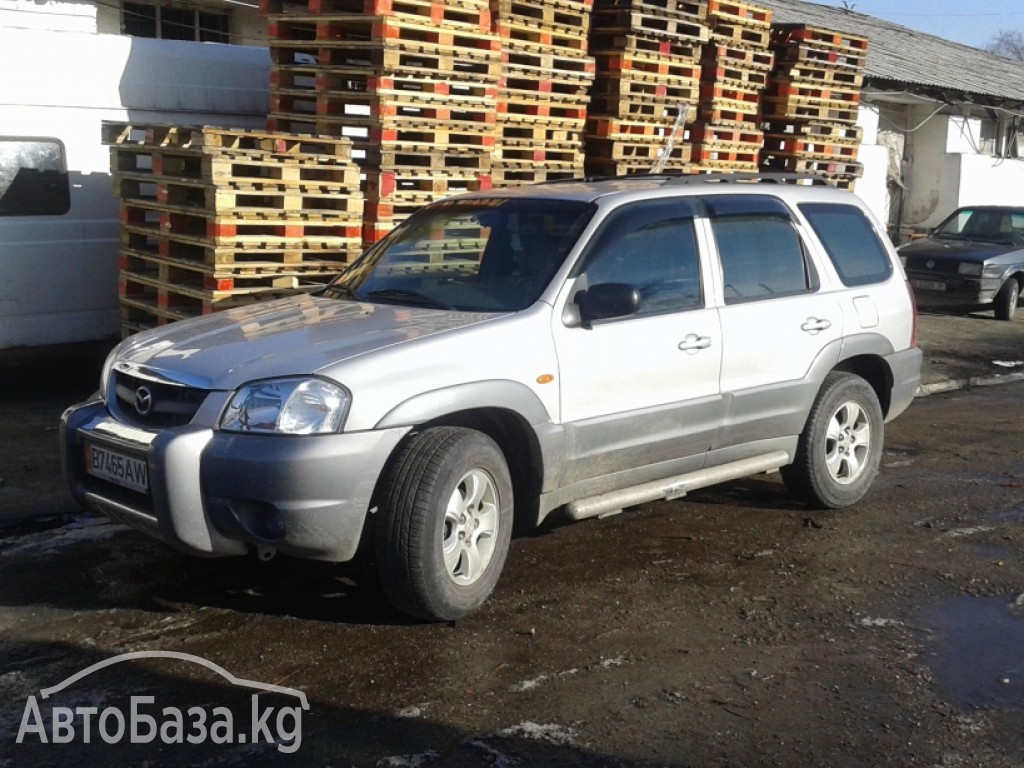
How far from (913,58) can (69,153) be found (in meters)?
19.0

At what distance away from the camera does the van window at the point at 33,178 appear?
1034 cm

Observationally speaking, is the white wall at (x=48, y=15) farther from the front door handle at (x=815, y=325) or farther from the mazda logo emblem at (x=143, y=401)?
the front door handle at (x=815, y=325)

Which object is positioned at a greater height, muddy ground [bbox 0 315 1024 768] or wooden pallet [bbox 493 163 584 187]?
wooden pallet [bbox 493 163 584 187]

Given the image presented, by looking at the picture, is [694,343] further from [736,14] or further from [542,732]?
[736,14]

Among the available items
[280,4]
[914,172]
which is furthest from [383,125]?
[914,172]

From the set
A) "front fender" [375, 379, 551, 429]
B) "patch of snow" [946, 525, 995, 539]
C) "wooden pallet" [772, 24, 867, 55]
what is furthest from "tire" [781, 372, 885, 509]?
"wooden pallet" [772, 24, 867, 55]

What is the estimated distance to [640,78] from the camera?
12.1 metres

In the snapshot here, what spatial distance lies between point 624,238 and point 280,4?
5542mm

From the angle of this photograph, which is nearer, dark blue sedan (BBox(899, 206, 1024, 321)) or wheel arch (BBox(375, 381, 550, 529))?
wheel arch (BBox(375, 381, 550, 529))

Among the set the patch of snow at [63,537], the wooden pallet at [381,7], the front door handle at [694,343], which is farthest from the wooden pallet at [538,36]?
the patch of snow at [63,537]

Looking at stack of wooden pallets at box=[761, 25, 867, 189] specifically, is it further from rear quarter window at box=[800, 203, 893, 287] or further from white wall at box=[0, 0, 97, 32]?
white wall at box=[0, 0, 97, 32]

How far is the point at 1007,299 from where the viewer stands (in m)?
16.0

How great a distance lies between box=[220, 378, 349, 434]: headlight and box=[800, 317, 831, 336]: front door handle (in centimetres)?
297

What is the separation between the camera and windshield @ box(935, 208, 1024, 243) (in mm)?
16797
